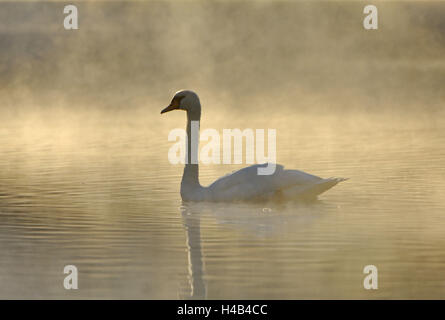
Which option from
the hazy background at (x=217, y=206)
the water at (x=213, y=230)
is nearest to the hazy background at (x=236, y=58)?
the hazy background at (x=217, y=206)

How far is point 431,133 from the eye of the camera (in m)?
18.3

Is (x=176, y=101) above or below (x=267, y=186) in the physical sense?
above

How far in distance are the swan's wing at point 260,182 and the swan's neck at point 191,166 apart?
0.45 m

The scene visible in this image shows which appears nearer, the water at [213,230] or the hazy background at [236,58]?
the water at [213,230]

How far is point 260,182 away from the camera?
998 cm

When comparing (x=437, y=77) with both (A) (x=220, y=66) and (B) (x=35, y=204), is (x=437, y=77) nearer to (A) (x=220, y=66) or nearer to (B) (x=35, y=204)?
(A) (x=220, y=66)

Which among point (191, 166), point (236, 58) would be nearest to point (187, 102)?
point (191, 166)

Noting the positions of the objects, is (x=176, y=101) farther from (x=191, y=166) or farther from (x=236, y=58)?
(x=236, y=58)

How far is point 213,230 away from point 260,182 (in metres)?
1.27

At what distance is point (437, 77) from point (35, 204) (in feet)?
111

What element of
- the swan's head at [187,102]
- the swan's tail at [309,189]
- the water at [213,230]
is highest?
the swan's head at [187,102]

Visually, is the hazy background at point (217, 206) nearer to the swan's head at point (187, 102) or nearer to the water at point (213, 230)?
the water at point (213, 230)

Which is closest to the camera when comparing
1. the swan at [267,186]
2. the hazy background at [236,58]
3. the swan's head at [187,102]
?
the swan at [267,186]

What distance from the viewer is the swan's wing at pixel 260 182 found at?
9984 millimetres
